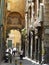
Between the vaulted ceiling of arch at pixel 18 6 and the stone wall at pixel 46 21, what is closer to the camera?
the stone wall at pixel 46 21

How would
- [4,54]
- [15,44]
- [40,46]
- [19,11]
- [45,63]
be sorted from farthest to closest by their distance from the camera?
[15,44] → [19,11] → [4,54] → [40,46] → [45,63]

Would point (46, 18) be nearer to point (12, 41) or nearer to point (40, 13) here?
point (40, 13)

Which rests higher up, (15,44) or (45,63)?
(45,63)

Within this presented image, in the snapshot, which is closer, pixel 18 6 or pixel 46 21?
pixel 46 21

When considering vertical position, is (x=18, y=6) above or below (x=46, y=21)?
below

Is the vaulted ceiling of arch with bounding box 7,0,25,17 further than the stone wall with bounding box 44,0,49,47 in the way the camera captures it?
Yes

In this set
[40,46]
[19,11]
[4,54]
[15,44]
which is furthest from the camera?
[15,44]

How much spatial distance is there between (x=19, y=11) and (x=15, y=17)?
Result: 1.57 meters

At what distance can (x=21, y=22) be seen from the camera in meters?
66.0

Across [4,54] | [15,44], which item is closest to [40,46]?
[4,54]

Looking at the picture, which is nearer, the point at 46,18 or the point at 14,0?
the point at 46,18

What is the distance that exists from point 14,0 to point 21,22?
15.3 ft

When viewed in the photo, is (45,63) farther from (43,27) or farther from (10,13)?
(10,13)

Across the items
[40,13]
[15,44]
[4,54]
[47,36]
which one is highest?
[40,13]
